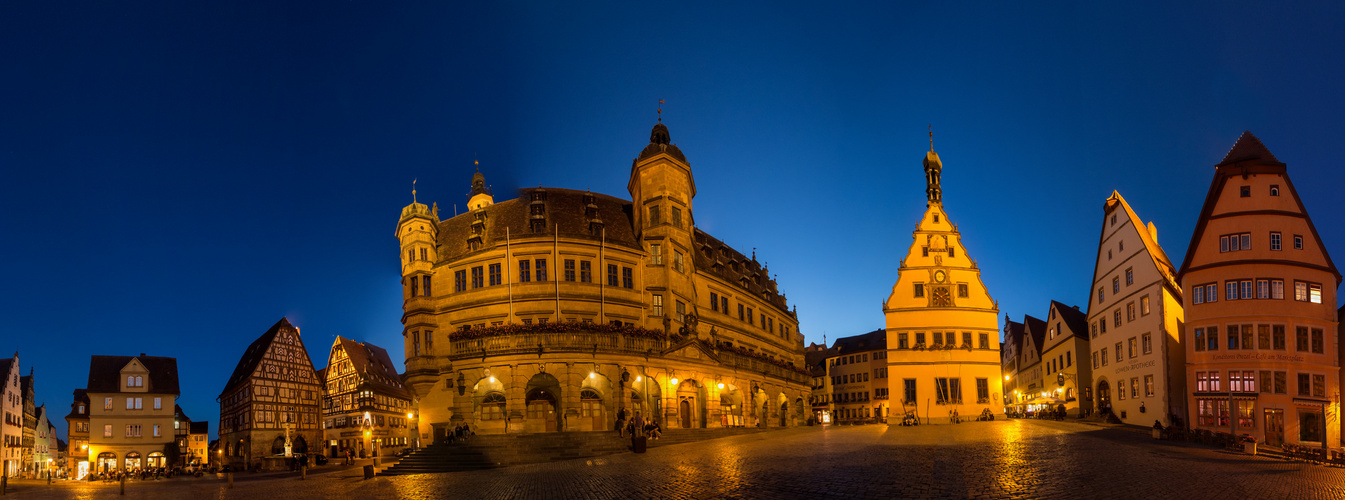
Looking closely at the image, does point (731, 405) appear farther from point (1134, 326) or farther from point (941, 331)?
point (1134, 326)

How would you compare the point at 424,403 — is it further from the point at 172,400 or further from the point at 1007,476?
the point at 172,400

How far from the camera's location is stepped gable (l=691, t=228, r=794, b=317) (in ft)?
190

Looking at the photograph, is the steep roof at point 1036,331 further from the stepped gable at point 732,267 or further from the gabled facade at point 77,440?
the gabled facade at point 77,440

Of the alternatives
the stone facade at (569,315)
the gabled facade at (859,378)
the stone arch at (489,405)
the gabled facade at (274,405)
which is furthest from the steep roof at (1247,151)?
the gabled facade at (274,405)

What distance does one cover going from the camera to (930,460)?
25.2m

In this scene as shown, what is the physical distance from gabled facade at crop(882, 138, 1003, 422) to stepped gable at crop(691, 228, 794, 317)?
10.6 meters

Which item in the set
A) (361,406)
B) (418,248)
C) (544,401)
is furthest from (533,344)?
(361,406)

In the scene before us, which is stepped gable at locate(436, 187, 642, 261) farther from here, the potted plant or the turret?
the potted plant

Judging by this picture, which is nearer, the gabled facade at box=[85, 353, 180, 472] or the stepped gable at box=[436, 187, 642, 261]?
the stepped gable at box=[436, 187, 642, 261]

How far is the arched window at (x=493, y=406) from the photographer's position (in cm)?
4262

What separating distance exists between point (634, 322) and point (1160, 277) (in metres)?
27.7

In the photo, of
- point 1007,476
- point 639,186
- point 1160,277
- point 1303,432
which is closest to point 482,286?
point 639,186

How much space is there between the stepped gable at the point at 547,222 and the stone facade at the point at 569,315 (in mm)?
90

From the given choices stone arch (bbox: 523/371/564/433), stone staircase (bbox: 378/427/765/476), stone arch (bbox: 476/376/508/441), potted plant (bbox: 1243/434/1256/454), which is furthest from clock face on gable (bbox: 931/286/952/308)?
stone arch (bbox: 476/376/508/441)
